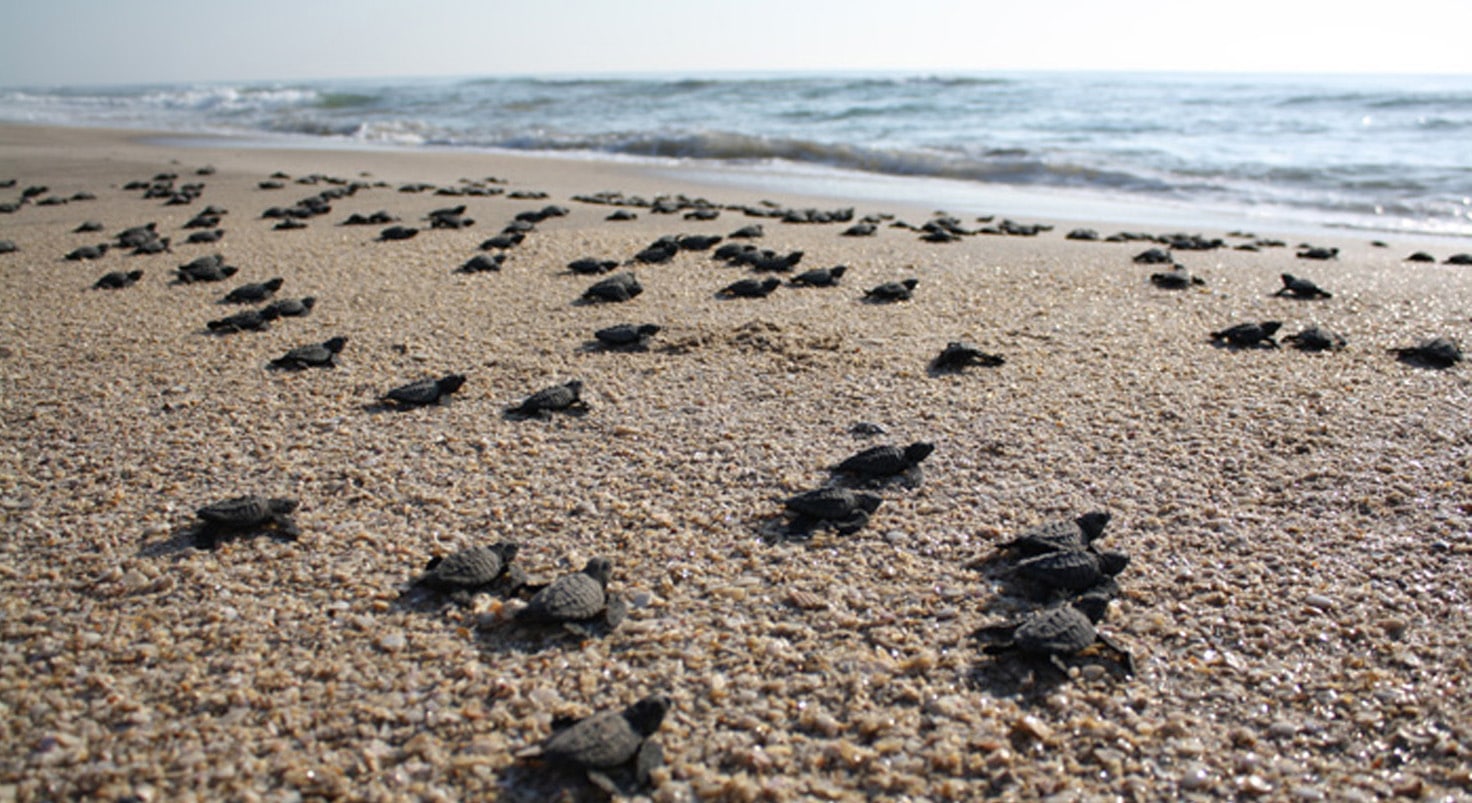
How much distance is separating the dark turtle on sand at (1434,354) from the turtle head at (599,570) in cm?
466

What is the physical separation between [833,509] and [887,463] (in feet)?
1.44

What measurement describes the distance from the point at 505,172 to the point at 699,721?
15.9 metres

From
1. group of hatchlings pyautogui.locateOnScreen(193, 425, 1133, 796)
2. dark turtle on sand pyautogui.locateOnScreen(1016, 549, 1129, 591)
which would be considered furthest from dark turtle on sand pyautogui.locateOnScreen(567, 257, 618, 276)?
dark turtle on sand pyautogui.locateOnScreen(1016, 549, 1129, 591)

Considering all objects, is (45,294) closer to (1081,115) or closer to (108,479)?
(108,479)

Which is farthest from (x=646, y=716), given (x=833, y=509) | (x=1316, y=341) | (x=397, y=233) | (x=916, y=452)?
(x=397, y=233)

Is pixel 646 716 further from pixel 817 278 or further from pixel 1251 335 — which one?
pixel 817 278

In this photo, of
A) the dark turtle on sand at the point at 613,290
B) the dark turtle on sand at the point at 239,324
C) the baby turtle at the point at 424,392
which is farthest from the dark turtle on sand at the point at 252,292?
the baby turtle at the point at 424,392

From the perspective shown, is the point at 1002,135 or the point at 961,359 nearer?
the point at 961,359

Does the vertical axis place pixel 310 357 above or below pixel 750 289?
below

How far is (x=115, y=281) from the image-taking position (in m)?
6.80

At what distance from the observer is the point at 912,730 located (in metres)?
2.28

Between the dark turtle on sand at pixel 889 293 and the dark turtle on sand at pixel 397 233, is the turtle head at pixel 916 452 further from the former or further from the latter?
the dark turtle on sand at pixel 397 233

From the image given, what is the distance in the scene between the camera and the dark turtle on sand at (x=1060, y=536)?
9.73 ft

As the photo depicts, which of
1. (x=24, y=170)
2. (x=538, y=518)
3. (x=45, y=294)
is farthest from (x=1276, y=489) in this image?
(x=24, y=170)
